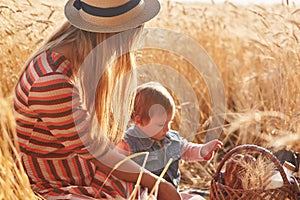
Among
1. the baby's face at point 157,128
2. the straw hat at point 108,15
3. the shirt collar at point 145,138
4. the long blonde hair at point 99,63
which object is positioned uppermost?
the straw hat at point 108,15

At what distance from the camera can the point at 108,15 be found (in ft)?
7.52

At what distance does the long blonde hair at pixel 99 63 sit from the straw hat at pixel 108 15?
3 cm

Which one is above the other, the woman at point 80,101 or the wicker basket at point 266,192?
the woman at point 80,101

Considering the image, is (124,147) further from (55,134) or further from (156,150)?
(55,134)

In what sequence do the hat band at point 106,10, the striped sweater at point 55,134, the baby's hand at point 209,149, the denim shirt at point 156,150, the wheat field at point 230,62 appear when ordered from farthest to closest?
the wheat field at point 230,62
the denim shirt at point 156,150
the baby's hand at point 209,149
the hat band at point 106,10
the striped sweater at point 55,134

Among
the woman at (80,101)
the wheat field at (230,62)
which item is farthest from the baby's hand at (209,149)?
the woman at (80,101)

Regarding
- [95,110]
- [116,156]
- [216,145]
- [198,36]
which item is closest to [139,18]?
[95,110]

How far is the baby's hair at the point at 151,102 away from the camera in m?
2.80

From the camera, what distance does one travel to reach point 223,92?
445 cm

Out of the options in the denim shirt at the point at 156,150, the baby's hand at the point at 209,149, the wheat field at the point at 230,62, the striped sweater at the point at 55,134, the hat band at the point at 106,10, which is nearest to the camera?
the striped sweater at the point at 55,134

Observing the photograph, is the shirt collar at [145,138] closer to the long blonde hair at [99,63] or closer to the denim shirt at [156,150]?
the denim shirt at [156,150]

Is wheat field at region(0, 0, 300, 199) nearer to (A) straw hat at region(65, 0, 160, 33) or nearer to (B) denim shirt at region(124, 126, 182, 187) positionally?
(B) denim shirt at region(124, 126, 182, 187)

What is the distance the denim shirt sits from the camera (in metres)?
2.84

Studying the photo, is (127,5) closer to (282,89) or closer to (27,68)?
(27,68)
